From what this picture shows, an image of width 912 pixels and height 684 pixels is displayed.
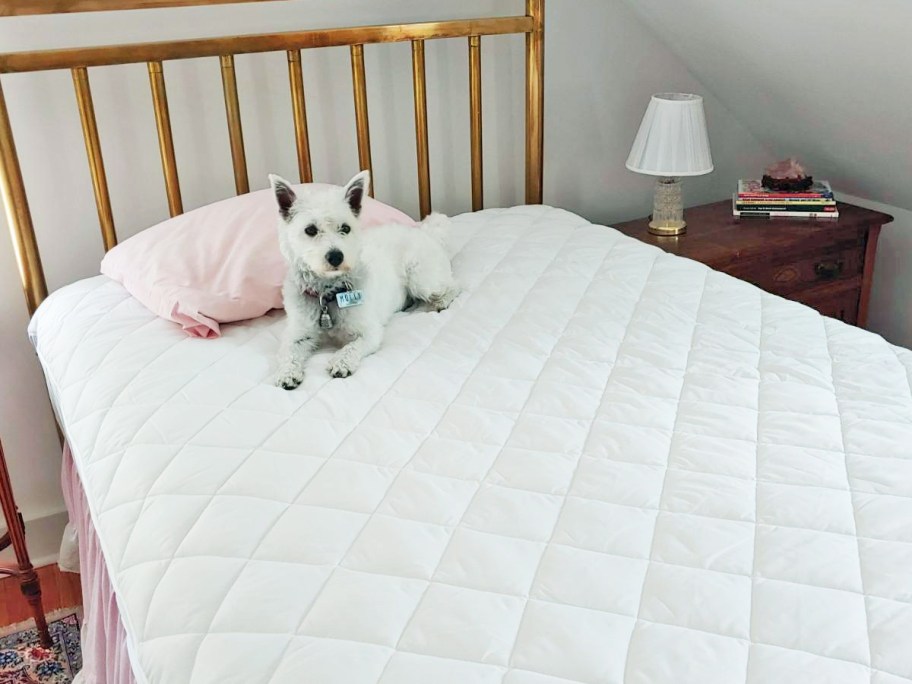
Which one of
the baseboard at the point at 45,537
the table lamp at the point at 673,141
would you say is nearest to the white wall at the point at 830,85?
the table lamp at the point at 673,141

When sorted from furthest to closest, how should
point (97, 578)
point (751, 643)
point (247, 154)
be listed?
point (247, 154) → point (97, 578) → point (751, 643)

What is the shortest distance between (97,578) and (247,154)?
120 cm

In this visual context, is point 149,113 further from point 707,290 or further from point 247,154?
point 707,290

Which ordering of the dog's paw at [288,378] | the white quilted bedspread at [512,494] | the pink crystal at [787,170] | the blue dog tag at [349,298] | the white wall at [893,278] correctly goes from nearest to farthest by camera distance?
the white quilted bedspread at [512,494] < the dog's paw at [288,378] < the blue dog tag at [349,298] < the pink crystal at [787,170] < the white wall at [893,278]

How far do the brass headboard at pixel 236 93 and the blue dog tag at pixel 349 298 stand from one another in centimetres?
68

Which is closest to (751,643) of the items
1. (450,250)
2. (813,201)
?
(450,250)

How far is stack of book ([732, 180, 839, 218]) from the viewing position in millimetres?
2713

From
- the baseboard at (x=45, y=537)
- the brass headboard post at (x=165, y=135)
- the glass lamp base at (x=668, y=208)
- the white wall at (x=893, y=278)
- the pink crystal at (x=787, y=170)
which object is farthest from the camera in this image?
the white wall at (x=893, y=278)

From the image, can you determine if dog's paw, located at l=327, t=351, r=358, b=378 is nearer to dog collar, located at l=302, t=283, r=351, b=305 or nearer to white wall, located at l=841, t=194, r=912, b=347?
dog collar, located at l=302, t=283, r=351, b=305

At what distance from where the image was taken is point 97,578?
1550 millimetres

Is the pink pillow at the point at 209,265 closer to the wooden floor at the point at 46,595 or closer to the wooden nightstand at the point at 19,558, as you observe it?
the wooden nightstand at the point at 19,558

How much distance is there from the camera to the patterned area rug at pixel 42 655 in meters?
1.92

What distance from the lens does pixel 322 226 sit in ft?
5.29

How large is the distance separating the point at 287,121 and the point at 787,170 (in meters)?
1.53
